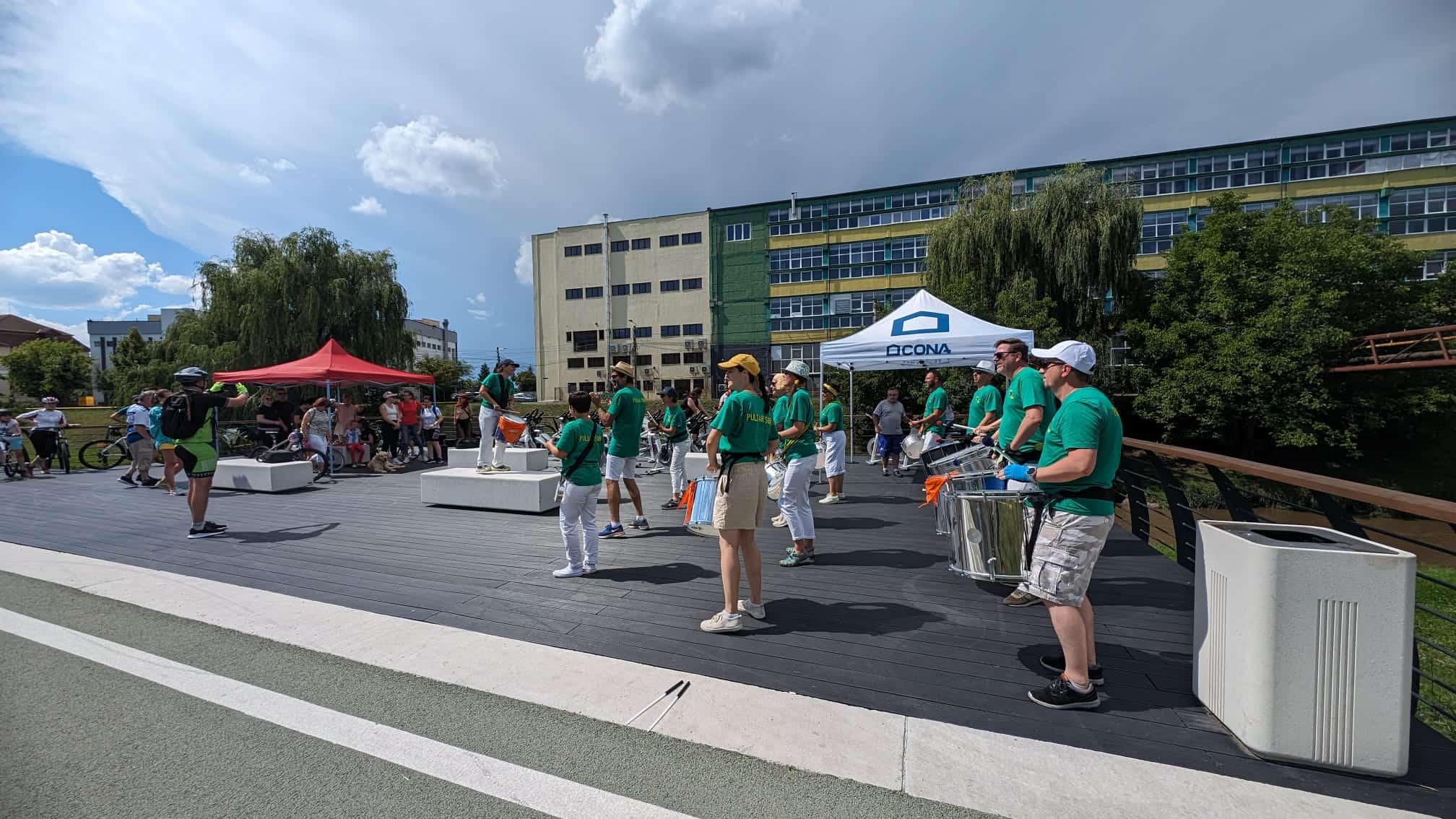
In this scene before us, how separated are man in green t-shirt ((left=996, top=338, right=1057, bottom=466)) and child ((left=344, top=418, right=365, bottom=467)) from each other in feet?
45.4

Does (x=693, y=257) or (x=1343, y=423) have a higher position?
(x=693, y=257)

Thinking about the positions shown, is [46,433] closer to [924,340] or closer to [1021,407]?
[924,340]

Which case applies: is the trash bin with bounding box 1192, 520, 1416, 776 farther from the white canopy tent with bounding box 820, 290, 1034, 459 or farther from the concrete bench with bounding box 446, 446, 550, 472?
the concrete bench with bounding box 446, 446, 550, 472

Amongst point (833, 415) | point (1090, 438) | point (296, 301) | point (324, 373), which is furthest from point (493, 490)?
point (296, 301)

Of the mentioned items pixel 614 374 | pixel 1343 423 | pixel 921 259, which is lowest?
pixel 1343 423

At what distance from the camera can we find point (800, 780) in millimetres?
2418

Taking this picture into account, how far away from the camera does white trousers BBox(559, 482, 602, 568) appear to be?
5.14 meters

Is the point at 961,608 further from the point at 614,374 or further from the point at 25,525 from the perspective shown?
the point at 25,525

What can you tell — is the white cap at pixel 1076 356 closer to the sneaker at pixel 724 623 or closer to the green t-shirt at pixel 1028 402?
the green t-shirt at pixel 1028 402

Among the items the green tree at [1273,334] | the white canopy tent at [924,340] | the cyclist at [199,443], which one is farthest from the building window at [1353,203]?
the cyclist at [199,443]

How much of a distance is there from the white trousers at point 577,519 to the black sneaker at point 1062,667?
3448 mm

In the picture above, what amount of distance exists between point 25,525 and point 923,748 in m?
11.0

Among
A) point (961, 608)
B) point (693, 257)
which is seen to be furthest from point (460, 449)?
point (693, 257)

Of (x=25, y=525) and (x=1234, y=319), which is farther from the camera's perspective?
(x=1234, y=319)
